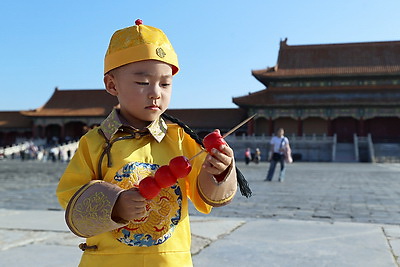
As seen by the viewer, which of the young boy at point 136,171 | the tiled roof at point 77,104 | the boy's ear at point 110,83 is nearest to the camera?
the young boy at point 136,171

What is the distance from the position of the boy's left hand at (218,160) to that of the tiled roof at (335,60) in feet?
101

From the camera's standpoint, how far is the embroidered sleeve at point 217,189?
1453 millimetres

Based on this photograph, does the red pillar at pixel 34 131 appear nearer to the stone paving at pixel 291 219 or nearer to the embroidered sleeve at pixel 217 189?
the stone paving at pixel 291 219

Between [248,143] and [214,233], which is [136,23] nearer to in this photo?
[214,233]

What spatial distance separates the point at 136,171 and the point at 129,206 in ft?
0.77

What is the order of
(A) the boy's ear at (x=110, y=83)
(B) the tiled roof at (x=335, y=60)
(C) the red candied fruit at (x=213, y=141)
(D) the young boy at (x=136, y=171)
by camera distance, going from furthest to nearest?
(B) the tiled roof at (x=335, y=60), (A) the boy's ear at (x=110, y=83), (D) the young boy at (x=136, y=171), (C) the red candied fruit at (x=213, y=141)

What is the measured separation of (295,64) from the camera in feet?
108

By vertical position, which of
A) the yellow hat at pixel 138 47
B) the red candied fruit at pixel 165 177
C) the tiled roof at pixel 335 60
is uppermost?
the tiled roof at pixel 335 60

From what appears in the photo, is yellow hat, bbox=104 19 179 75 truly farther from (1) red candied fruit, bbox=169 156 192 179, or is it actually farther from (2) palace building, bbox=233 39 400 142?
(2) palace building, bbox=233 39 400 142

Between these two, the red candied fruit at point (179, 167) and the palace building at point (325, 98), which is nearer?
the red candied fruit at point (179, 167)

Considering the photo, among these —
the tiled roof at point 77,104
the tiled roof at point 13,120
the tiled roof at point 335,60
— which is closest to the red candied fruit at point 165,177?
the tiled roof at point 335,60

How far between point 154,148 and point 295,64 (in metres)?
32.6

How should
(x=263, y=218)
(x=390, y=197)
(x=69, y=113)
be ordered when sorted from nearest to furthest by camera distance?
(x=263, y=218)
(x=390, y=197)
(x=69, y=113)

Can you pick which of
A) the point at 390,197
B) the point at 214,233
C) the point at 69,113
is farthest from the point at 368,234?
the point at 69,113
